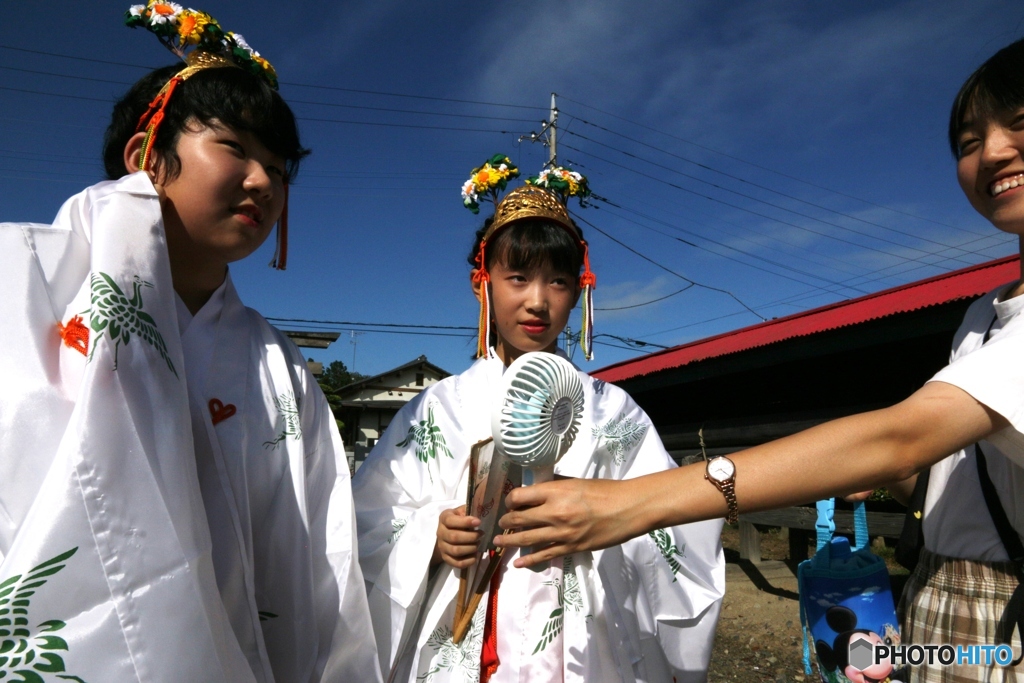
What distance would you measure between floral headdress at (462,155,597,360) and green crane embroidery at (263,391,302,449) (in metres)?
0.89

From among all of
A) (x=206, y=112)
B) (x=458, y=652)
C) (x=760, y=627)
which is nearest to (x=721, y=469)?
(x=458, y=652)

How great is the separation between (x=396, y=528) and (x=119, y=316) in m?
Result: 1.12

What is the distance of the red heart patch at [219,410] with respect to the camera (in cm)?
159

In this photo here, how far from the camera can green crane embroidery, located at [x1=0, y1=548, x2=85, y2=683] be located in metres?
0.99

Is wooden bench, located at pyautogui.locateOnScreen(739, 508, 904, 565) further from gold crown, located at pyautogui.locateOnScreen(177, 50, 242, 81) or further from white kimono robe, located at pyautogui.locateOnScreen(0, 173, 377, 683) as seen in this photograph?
gold crown, located at pyautogui.locateOnScreen(177, 50, 242, 81)

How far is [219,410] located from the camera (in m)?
1.60

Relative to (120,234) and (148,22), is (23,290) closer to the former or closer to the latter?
(120,234)

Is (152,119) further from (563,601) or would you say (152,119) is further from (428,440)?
(563,601)

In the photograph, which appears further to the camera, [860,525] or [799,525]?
[799,525]

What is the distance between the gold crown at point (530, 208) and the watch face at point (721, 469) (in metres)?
1.23

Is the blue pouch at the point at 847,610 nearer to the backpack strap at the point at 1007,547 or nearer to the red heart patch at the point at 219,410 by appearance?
the backpack strap at the point at 1007,547

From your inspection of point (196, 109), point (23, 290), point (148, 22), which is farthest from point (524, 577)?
point (148, 22)

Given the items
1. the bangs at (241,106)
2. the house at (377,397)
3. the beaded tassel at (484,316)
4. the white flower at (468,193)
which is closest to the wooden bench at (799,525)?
the beaded tassel at (484,316)

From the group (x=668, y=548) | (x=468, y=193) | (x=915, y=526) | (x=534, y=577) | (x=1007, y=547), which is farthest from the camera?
(x=468, y=193)
